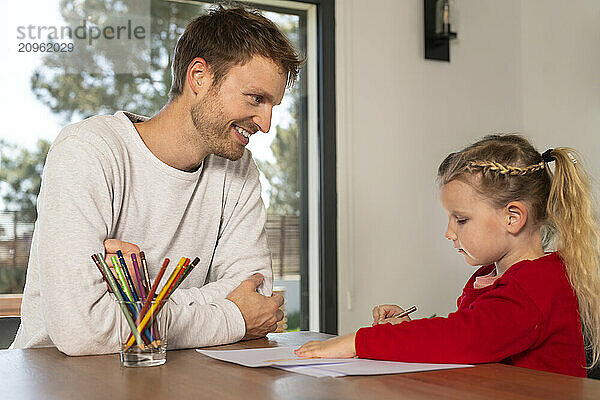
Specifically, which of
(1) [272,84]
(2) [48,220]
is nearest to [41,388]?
(2) [48,220]

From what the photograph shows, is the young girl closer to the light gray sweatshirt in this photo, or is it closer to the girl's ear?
the girl's ear

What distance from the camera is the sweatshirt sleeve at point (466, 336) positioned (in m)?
→ 1.24

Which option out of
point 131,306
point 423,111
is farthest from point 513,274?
point 423,111

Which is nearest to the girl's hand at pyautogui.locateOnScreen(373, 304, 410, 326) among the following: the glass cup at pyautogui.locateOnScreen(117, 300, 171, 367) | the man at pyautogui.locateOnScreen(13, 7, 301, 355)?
the man at pyautogui.locateOnScreen(13, 7, 301, 355)

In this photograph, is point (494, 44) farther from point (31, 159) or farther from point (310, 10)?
point (31, 159)

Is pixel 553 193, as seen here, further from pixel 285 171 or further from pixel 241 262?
pixel 285 171

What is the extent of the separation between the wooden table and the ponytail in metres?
0.30

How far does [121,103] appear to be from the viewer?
9.51ft

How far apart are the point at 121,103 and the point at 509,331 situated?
2.01 meters

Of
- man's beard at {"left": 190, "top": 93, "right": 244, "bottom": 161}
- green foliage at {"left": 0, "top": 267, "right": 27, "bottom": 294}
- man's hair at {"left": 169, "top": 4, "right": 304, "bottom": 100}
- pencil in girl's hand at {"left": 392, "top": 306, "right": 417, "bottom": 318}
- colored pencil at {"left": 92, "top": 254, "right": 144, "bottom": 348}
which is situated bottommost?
green foliage at {"left": 0, "top": 267, "right": 27, "bottom": 294}

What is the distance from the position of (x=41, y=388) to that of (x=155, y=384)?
0.16 m

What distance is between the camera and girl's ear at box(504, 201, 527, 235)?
1547 mm

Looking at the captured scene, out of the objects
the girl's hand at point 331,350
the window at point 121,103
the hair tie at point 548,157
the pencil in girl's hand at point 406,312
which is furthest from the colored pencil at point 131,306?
the window at point 121,103

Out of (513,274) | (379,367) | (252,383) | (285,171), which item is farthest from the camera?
(285,171)
